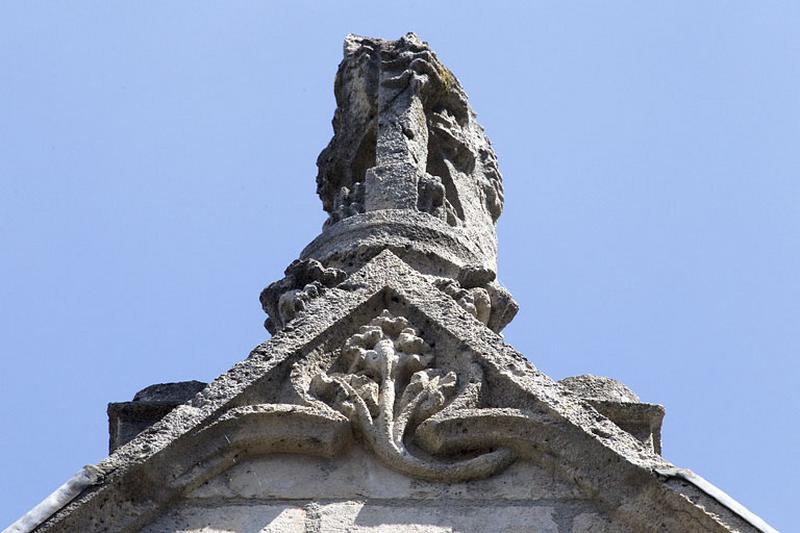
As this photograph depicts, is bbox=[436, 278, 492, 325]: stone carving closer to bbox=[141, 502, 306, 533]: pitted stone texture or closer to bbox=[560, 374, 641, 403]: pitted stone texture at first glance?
bbox=[560, 374, 641, 403]: pitted stone texture

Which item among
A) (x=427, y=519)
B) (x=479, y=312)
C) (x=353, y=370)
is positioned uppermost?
(x=479, y=312)

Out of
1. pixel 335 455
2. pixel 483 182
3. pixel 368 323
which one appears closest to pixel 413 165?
pixel 483 182

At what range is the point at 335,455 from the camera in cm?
685

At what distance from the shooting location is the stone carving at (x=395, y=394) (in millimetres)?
6734

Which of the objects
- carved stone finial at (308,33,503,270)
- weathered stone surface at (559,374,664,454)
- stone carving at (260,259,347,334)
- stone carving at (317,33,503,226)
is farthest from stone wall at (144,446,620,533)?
stone carving at (317,33,503,226)

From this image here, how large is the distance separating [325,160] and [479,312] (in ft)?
8.04

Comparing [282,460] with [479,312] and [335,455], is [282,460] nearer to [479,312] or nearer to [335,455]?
[335,455]

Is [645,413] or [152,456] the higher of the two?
[645,413]

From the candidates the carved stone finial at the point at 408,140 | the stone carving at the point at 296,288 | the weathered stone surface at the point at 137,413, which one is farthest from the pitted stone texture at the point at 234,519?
the carved stone finial at the point at 408,140

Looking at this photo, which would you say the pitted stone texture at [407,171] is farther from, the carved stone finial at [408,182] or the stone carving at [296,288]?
the stone carving at [296,288]

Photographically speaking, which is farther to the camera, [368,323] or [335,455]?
[368,323]

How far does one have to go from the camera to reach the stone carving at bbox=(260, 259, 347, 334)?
803cm

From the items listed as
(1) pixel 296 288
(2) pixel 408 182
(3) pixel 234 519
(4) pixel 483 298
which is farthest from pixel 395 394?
(2) pixel 408 182

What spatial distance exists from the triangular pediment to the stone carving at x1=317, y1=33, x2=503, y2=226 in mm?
2128
